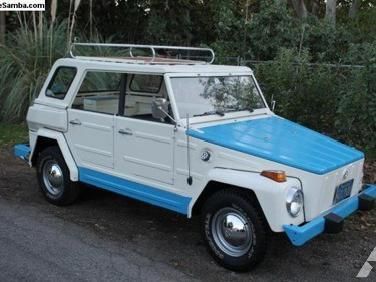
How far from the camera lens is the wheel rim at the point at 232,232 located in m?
4.44

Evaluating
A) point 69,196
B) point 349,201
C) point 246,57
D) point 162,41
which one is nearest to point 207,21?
point 162,41

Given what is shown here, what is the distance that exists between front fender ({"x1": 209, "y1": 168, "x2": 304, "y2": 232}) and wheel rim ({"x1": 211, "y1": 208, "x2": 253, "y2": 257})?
24 cm

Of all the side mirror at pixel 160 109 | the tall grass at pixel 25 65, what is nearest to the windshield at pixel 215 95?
→ the side mirror at pixel 160 109

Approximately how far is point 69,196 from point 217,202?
2.20m

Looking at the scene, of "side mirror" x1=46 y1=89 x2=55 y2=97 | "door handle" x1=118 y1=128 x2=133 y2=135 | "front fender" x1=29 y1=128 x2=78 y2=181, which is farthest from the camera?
"side mirror" x1=46 y1=89 x2=55 y2=97

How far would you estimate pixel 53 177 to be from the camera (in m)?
6.16

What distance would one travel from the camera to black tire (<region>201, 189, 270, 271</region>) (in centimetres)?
433

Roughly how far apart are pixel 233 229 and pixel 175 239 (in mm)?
902

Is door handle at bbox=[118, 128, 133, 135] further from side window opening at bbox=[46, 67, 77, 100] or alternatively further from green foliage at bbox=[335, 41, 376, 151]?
green foliage at bbox=[335, 41, 376, 151]

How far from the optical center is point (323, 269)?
15.2ft

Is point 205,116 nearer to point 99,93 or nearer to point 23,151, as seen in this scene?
point 99,93

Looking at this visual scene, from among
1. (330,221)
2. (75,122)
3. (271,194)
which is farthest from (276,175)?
(75,122)

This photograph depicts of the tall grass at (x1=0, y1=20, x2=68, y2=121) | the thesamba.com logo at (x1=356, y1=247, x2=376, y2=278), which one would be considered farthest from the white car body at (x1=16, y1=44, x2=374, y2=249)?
the tall grass at (x1=0, y1=20, x2=68, y2=121)

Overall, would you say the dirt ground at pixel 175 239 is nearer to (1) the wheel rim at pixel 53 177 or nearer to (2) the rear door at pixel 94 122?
(1) the wheel rim at pixel 53 177
